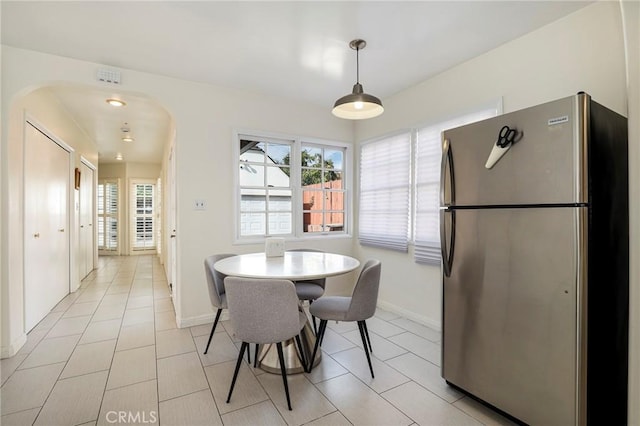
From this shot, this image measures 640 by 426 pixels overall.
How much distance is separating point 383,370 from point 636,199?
185cm

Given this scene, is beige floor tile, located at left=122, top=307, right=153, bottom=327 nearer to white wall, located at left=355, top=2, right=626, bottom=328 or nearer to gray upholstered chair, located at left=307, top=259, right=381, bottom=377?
gray upholstered chair, located at left=307, top=259, right=381, bottom=377

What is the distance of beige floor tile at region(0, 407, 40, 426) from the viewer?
5.65 ft

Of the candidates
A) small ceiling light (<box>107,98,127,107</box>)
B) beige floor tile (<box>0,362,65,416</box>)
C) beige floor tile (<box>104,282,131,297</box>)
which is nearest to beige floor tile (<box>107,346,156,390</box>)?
beige floor tile (<box>0,362,65,416</box>)

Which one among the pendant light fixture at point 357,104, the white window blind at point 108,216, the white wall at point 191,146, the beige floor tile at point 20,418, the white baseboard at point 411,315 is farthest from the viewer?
the white window blind at point 108,216

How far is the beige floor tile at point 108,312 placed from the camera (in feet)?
11.4

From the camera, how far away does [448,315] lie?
2.02m

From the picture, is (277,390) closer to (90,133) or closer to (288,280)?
(288,280)

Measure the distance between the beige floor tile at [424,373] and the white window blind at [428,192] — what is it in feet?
3.33

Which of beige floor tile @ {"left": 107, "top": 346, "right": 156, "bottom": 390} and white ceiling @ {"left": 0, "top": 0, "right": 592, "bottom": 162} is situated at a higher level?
white ceiling @ {"left": 0, "top": 0, "right": 592, "bottom": 162}

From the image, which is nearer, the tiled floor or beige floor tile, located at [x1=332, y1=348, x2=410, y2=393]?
the tiled floor

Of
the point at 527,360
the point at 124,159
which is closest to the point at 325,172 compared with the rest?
the point at 527,360

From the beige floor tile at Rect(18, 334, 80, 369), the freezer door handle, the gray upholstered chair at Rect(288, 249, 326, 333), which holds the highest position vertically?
the freezer door handle

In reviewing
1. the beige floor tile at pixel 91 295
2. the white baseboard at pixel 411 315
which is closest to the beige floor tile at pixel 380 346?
the white baseboard at pixel 411 315

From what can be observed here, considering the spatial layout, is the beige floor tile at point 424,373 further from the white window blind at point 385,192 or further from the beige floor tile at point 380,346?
the white window blind at point 385,192
